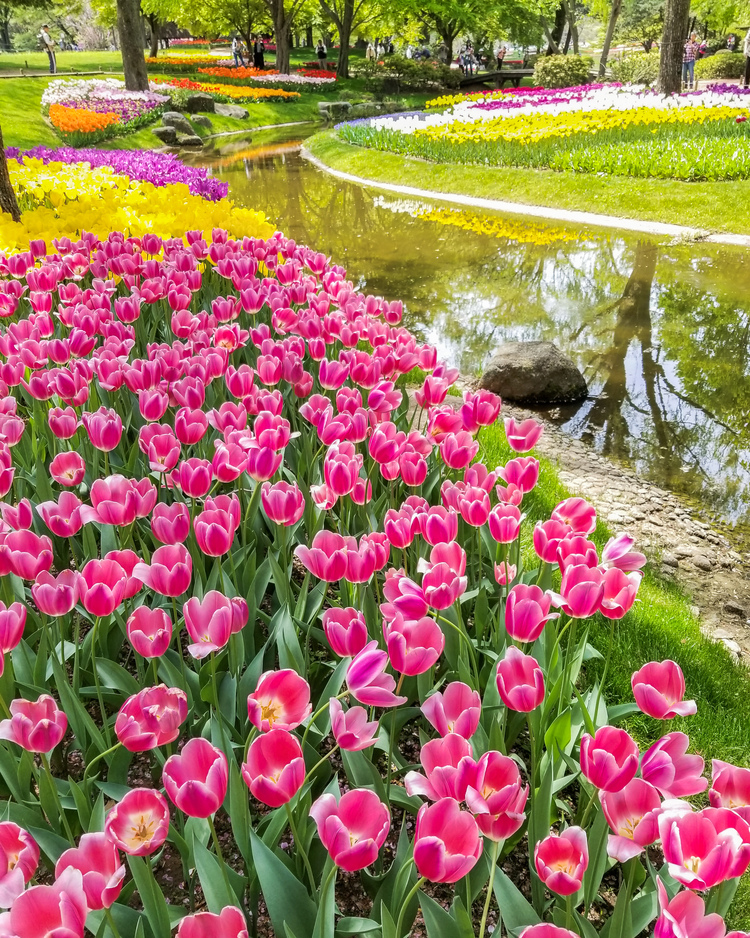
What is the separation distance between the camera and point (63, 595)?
1.51 meters

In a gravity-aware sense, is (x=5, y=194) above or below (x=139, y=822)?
above

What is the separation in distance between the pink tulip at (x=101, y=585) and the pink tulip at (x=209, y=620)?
0.20 m

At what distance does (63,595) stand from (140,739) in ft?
1.41

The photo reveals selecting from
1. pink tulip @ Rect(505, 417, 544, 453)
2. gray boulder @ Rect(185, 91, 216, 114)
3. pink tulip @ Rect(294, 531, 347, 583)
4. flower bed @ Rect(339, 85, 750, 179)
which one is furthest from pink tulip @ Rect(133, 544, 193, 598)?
gray boulder @ Rect(185, 91, 216, 114)

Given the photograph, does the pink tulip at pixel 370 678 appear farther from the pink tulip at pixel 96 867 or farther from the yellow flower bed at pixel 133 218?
the yellow flower bed at pixel 133 218

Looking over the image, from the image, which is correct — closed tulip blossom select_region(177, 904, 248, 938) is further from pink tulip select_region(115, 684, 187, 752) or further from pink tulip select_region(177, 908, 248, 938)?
pink tulip select_region(115, 684, 187, 752)

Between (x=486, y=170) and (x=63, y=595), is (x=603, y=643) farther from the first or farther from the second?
(x=486, y=170)

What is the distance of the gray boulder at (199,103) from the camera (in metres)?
25.7

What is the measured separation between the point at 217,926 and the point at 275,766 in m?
0.21

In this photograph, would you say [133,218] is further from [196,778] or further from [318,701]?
[196,778]

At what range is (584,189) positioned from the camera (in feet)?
40.6

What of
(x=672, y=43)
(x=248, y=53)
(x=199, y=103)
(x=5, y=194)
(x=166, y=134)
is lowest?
(x=5, y=194)

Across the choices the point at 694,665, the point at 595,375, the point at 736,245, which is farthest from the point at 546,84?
the point at 694,665

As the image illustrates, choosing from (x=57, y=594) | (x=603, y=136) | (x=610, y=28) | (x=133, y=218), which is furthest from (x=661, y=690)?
(x=610, y=28)
